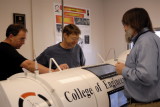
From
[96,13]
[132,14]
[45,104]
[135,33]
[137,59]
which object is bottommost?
[45,104]

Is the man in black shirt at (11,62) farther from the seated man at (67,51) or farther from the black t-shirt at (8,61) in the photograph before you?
the seated man at (67,51)

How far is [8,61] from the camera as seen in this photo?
1.59m

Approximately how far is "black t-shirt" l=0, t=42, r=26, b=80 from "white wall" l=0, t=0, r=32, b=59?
3.26 ft

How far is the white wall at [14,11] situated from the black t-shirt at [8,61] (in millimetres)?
992

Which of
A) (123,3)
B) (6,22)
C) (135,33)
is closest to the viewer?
(135,33)

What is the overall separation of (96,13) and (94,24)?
0.22 m

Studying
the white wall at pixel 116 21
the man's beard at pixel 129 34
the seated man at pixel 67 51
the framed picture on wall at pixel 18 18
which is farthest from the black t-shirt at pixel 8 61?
the white wall at pixel 116 21

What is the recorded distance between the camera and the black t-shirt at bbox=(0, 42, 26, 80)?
1.58 m

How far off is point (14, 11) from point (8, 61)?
1247mm

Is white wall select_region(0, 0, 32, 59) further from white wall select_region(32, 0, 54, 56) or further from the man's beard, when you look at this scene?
the man's beard

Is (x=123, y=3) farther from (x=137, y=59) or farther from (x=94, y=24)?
(x=137, y=59)

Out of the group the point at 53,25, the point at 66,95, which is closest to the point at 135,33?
the point at 66,95

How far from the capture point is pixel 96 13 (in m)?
3.97

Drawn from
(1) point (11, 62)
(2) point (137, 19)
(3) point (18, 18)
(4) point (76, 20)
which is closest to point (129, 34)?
(2) point (137, 19)
